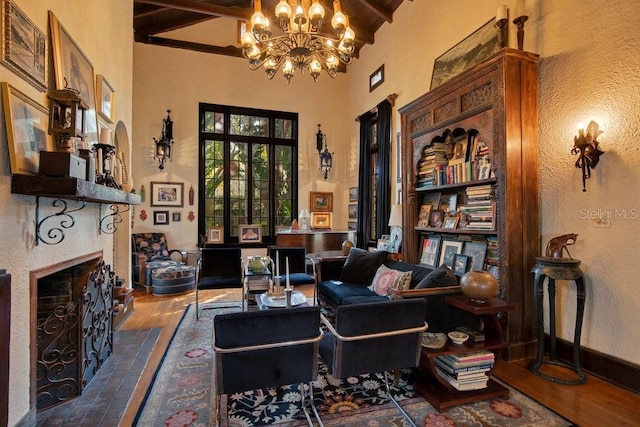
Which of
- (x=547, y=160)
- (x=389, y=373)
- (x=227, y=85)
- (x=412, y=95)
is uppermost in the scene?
(x=227, y=85)

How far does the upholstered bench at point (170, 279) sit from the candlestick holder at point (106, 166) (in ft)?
8.39

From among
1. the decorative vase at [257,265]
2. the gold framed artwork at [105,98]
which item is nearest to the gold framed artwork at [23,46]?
the gold framed artwork at [105,98]

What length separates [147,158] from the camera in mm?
6465

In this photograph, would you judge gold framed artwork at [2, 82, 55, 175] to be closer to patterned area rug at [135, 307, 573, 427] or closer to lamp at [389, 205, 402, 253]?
patterned area rug at [135, 307, 573, 427]

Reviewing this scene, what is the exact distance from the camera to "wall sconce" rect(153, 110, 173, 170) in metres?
6.39

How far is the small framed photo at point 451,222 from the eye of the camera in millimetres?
3703

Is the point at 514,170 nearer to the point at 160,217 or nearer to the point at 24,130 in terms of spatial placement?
the point at 24,130

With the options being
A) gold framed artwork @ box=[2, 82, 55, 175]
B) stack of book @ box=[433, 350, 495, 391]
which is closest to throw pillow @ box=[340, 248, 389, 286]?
stack of book @ box=[433, 350, 495, 391]

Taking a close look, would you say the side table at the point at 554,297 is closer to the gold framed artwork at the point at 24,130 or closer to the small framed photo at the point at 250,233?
the gold framed artwork at the point at 24,130

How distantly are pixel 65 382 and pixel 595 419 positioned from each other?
143 inches

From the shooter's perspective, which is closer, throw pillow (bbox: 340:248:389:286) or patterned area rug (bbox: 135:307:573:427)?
patterned area rug (bbox: 135:307:573:427)

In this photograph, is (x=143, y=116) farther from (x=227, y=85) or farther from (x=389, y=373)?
(x=389, y=373)

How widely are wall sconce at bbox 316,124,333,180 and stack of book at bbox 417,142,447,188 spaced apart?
3.50m

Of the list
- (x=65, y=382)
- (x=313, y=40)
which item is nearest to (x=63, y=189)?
(x=65, y=382)
